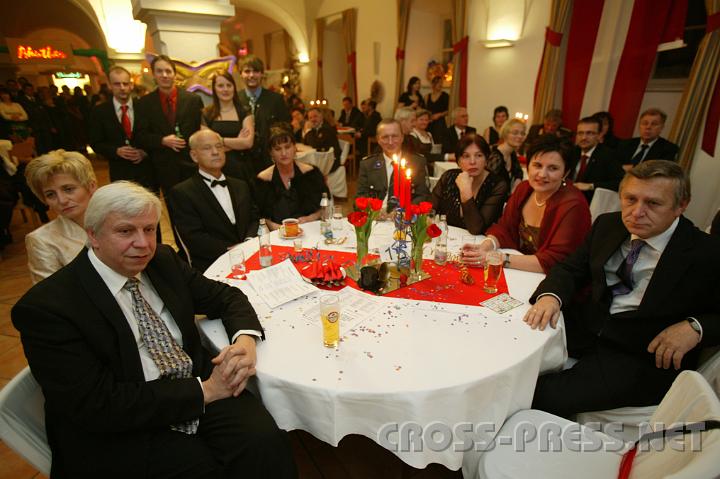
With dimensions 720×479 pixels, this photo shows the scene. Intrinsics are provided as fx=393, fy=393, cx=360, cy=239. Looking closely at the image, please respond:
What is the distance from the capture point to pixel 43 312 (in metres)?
1.16

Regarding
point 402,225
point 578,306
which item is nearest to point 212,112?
point 402,225

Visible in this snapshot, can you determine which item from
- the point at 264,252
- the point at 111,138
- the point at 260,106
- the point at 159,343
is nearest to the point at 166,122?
the point at 111,138

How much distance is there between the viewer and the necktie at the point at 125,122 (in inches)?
139

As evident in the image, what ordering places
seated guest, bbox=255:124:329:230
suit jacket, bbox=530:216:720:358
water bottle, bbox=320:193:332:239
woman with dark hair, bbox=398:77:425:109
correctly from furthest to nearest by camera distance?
1. woman with dark hair, bbox=398:77:425:109
2. seated guest, bbox=255:124:329:230
3. water bottle, bbox=320:193:332:239
4. suit jacket, bbox=530:216:720:358

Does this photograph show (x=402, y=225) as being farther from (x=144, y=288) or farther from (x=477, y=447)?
(x=144, y=288)

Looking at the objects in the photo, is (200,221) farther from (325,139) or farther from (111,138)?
(325,139)

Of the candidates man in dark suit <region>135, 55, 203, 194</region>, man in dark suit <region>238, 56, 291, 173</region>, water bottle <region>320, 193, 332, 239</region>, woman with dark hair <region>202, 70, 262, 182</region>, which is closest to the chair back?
water bottle <region>320, 193, 332, 239</region>

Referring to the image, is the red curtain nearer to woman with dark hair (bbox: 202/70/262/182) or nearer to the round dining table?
woman with dark hair (bbox: 202/70/262/182)

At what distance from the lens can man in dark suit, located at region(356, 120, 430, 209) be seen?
3480 millimetres

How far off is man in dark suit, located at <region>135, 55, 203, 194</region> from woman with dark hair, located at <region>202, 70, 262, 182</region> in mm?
179

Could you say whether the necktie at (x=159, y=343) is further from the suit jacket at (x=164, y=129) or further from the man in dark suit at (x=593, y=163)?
the man in dark suit at (x=593, y=163)

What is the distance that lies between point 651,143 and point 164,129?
4892 millimetres

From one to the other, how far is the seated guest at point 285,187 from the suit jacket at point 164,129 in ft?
2.89

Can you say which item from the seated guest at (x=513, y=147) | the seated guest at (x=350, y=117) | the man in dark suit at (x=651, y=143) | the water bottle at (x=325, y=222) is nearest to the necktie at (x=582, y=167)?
the man in dark suit at (x=651, y=143)
